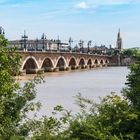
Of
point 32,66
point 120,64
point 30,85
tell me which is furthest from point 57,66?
point 30,85

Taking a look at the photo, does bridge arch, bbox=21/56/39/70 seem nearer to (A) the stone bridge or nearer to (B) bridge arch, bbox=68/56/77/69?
(A) the stone bridge

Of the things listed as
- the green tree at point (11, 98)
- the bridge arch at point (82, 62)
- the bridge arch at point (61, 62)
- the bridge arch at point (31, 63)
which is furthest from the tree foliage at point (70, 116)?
the bridge arch at point (82, 62)

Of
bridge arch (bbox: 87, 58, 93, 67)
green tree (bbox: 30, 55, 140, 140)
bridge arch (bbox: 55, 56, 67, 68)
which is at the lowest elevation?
bridge arch (bbox: 87, 58, 93, 67)

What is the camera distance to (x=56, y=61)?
83750 mm

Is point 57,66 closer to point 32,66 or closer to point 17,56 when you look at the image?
point 32,66

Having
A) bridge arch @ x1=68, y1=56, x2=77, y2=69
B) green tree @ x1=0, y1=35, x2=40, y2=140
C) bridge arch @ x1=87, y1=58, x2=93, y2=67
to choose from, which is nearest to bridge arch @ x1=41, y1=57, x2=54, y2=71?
bridge arch @ x1=68, y1=56, x2=77, y2=69

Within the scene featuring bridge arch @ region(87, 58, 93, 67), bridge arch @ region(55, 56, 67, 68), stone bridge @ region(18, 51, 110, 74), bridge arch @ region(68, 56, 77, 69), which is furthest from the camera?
bridge arch @ region(87, 58, 93, 67)

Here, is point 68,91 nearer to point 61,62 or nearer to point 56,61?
point 56,61

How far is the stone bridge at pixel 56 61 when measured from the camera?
2837 inches

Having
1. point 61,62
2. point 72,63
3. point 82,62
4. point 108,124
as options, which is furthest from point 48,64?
point 108,124

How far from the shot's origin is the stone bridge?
72062 mm

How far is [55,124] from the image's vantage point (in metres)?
8.16

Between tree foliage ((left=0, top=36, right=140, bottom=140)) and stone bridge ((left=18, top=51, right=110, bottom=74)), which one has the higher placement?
tree foliage ((left=0, top=36, right=140, bottom=140))

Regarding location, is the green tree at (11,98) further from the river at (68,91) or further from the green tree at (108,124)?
the river at (68,91)
